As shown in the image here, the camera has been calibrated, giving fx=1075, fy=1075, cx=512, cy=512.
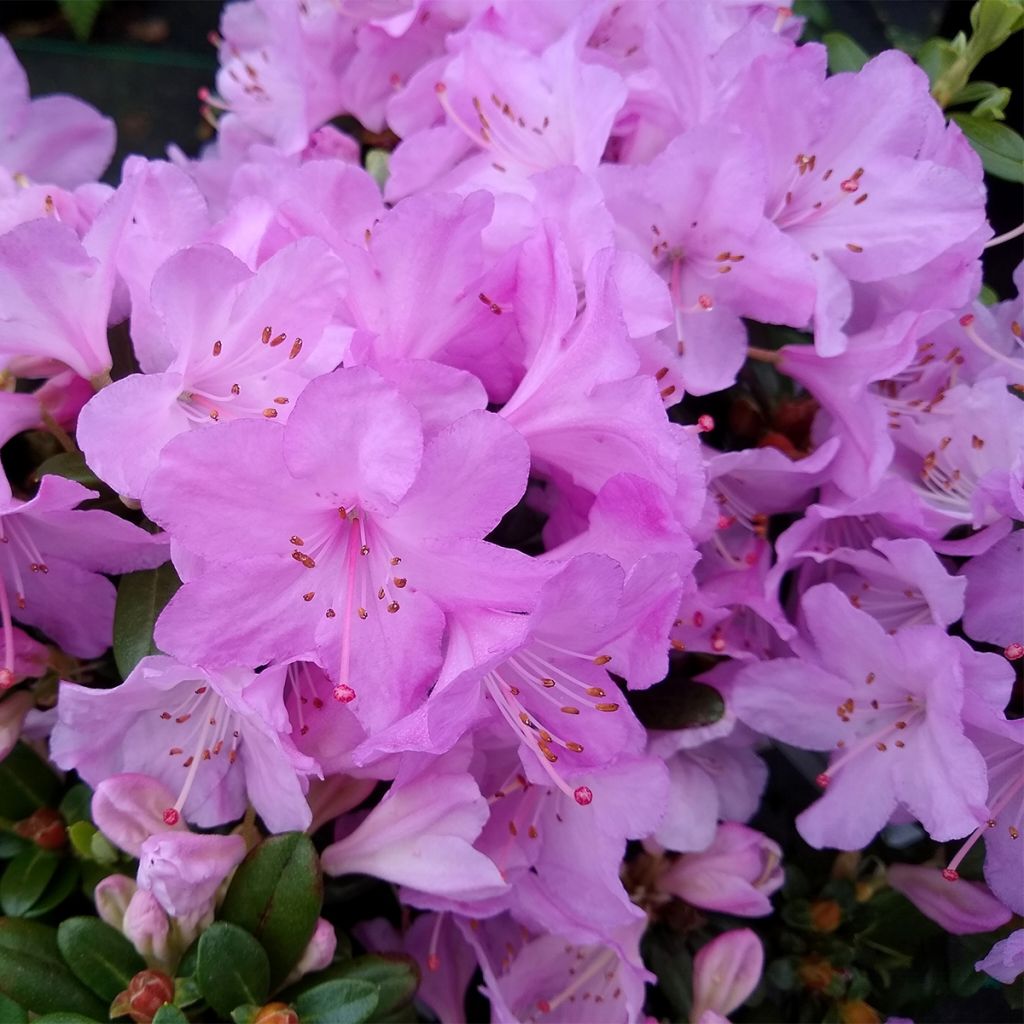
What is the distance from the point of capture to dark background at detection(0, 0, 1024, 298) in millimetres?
1951

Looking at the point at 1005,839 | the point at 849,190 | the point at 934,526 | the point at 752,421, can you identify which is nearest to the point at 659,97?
the point at 849,190

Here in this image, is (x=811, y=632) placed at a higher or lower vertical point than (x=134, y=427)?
lower

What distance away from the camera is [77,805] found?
0.94 meters

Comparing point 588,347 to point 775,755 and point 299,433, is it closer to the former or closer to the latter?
point 299,433

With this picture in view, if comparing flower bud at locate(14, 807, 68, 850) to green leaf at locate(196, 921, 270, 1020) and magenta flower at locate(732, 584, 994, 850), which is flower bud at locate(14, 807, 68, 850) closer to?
green leaf at locate(196, 921, 270, 1020)

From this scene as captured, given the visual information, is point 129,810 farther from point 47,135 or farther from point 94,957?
point 47,135

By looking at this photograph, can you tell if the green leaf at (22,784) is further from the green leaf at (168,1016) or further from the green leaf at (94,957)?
the green leaf at (168,1016)

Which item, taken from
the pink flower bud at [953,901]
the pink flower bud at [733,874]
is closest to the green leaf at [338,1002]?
the pink flower bud at [733,874]

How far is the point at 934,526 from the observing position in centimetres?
85

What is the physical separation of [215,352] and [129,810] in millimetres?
328

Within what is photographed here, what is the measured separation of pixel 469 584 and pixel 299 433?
5.7 inches

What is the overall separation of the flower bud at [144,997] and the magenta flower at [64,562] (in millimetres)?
228

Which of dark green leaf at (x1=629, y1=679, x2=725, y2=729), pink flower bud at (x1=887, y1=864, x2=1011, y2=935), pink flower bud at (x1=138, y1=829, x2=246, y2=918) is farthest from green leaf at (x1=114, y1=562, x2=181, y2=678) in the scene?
pink flower bud at (x1=887, y1=864, x2=1011, y2=935)

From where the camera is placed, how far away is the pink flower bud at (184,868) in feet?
2.34
